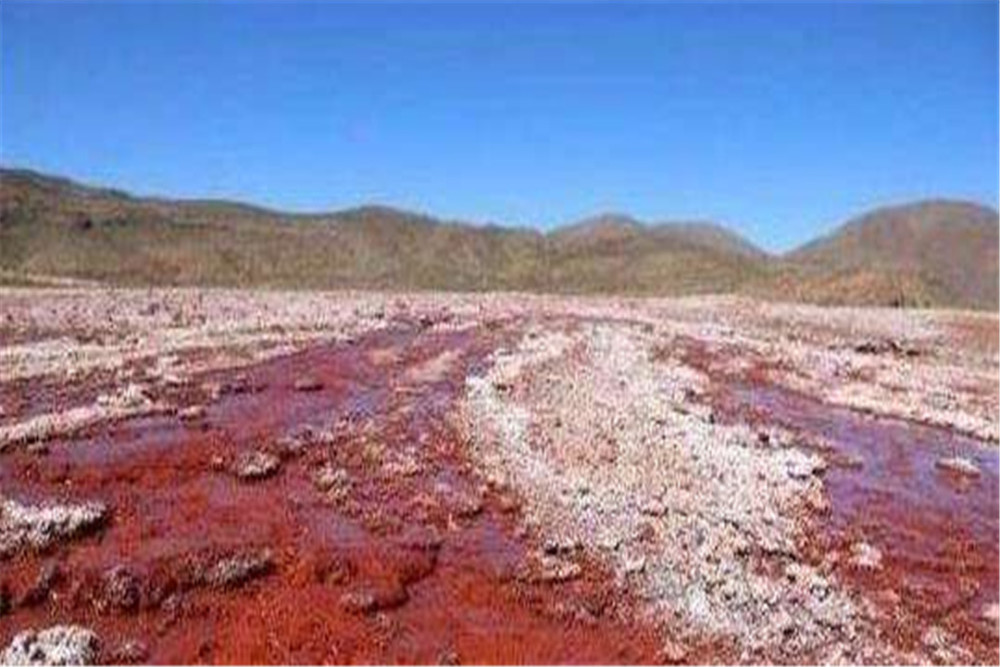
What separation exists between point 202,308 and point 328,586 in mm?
35416

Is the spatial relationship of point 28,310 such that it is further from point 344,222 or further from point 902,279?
point 344,222

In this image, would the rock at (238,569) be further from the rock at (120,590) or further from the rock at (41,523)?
the rock at (41,523)

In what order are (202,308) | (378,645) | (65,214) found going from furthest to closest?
(65,214), (202,308), (378,645)

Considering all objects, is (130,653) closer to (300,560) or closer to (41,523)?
(300,560)

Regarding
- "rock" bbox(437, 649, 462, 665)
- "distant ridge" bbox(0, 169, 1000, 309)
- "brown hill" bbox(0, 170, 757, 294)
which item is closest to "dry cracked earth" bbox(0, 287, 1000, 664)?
"rock" bbox(437, 649, 462, 665)

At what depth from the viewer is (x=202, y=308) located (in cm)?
5519

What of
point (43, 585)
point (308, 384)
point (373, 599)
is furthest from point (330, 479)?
point (308, 384)

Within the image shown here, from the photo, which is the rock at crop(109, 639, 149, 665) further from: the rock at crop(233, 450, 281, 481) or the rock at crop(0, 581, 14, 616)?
the rock at crop(233, 450, 281, 481)

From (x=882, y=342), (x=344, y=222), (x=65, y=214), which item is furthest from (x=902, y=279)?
(x=65, y=214)

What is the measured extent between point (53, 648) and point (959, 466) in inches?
845

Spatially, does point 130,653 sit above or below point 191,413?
below

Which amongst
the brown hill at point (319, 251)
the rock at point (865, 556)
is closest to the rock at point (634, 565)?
the rock at point (865, 556)

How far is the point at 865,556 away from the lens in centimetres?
2506

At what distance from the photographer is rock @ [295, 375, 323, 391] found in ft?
113
